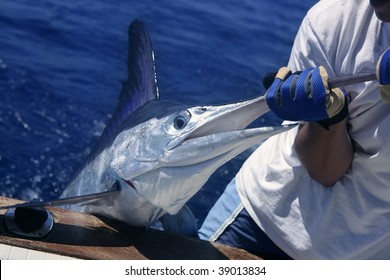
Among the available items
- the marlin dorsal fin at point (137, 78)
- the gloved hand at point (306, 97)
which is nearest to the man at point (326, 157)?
the gloved hand at point (306, 97)

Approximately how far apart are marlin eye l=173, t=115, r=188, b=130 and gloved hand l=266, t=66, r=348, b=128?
38cm

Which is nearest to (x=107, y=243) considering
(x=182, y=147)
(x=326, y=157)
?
(x=182, y=147)

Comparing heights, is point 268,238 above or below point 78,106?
above

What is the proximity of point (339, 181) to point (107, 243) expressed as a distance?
2.60ft

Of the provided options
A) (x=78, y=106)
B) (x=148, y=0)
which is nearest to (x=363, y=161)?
(x=78, y=106)

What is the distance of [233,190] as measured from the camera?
2549 mm

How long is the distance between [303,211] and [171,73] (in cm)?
403

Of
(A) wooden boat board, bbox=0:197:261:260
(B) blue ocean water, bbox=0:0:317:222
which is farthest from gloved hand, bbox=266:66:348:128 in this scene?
(B) blue ocean water, bbox=0:0:317:222

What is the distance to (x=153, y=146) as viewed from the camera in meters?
2.19

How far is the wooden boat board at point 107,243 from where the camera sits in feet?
6.88

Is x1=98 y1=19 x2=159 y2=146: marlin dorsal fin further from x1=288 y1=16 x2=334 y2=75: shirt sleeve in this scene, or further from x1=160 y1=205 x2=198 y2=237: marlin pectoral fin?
x1=288 y1=16 x2=334 y2=75: shirt sleeve

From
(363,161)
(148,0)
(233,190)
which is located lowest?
(148,0)
